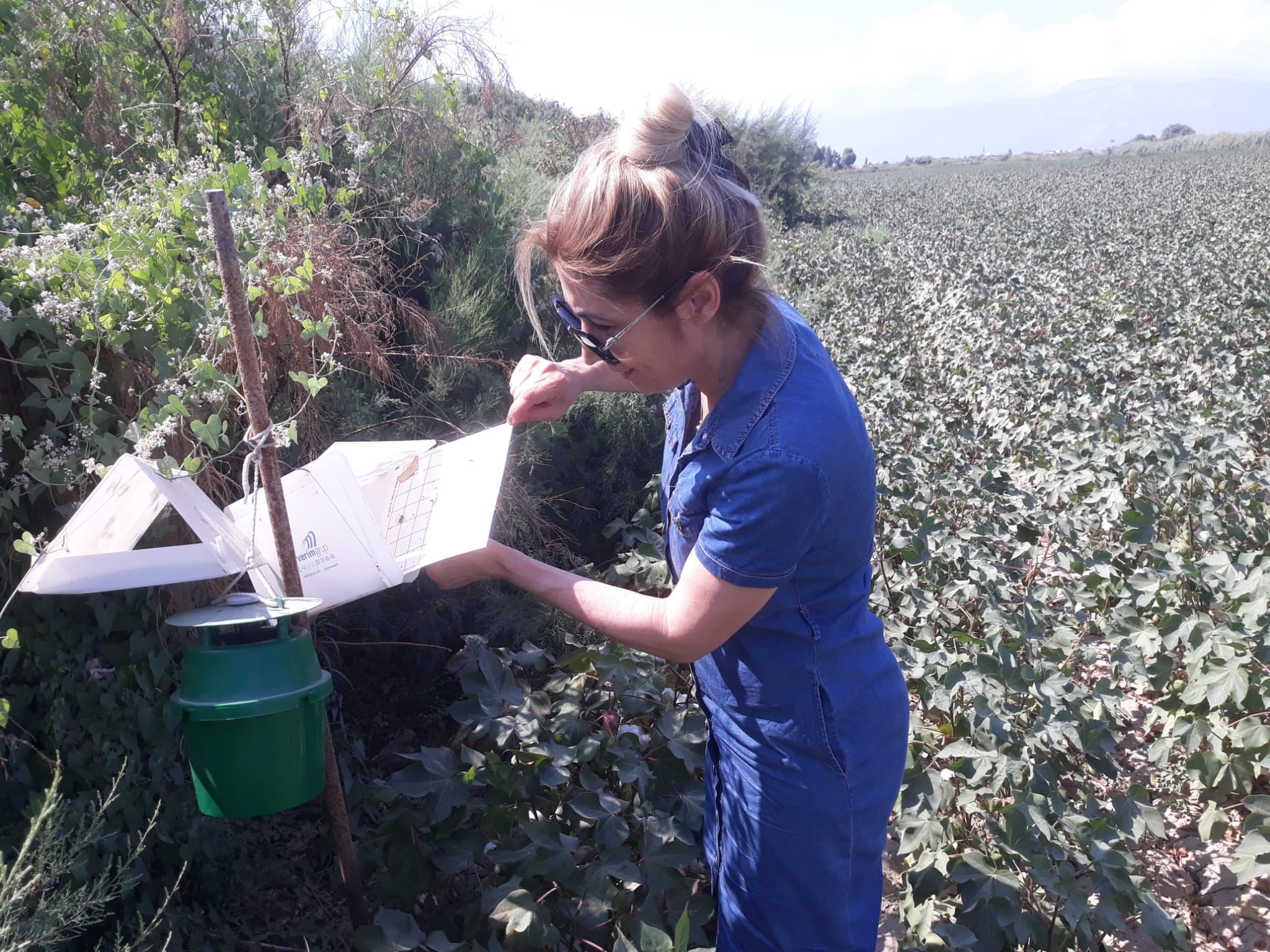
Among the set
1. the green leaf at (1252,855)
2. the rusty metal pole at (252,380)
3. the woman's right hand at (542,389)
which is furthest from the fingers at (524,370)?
the green leaf at (1252,855)

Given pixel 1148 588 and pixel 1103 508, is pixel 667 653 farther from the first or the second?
pixel 1103 508

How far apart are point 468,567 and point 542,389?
423 millimetres

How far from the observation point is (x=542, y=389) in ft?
5.95

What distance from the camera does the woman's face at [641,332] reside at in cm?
138

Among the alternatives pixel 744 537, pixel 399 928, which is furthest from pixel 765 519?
pixel 399 928

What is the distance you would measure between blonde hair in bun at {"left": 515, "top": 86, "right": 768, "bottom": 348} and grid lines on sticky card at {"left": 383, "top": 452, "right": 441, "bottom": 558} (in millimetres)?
428

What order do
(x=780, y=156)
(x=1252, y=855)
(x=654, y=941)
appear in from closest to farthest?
(x=654, y=941) → (x=1252, y=855) → (x=780, y=156)

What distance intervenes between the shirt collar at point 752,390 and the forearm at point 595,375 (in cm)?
47

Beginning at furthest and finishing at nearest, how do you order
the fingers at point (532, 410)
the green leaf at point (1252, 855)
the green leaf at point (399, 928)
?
1. the green leaf at point (1252, 855)
2. the fingers at point (532, 410)
3. the green leaf at point (399, 928)

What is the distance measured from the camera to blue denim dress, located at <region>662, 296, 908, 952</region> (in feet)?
4.39

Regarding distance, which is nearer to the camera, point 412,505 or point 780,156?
point 412,505

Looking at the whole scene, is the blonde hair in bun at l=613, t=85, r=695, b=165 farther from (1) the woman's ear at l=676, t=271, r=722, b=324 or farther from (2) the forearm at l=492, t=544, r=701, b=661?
(2) the forearm at l=492, t=544, r=701, b=661

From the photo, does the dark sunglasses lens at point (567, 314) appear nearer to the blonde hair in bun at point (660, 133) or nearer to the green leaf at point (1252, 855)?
the blonde hair in bun at point (660, 133)

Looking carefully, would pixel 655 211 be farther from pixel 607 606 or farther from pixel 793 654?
pixel 793 654
